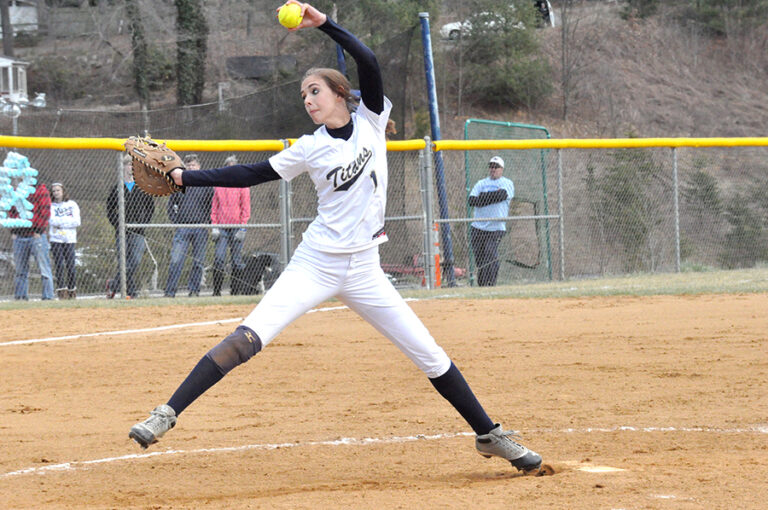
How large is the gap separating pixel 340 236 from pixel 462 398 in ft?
3.04

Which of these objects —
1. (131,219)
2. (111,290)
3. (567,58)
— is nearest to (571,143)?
(131,219)

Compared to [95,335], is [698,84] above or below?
above

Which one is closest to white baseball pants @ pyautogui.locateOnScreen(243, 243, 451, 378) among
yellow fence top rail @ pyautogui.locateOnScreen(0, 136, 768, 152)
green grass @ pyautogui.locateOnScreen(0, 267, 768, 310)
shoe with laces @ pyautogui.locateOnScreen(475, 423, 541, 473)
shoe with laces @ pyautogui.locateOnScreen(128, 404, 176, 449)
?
shoe with laces @ pyautogui.locateOnScreen(475, 423, 541, 473)

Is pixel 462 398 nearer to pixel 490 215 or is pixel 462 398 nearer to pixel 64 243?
pixel 490 215

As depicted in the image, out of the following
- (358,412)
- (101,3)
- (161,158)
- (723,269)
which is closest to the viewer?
(161,158)

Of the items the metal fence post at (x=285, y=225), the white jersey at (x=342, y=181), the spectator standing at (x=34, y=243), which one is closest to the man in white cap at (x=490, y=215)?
the metal fence post at (x=285, y=225)

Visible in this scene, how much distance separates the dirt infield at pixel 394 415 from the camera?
399 cm

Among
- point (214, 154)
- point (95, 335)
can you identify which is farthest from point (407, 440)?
point (214, 154)

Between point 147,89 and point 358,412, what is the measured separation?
99.6ft

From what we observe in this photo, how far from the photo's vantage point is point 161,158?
4.30m

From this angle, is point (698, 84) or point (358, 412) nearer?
point (358, 412)

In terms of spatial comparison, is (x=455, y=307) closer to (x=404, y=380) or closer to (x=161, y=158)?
(x=404, y=380)

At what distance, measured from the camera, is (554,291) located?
1166cm

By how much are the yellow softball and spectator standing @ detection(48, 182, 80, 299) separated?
357 inches
